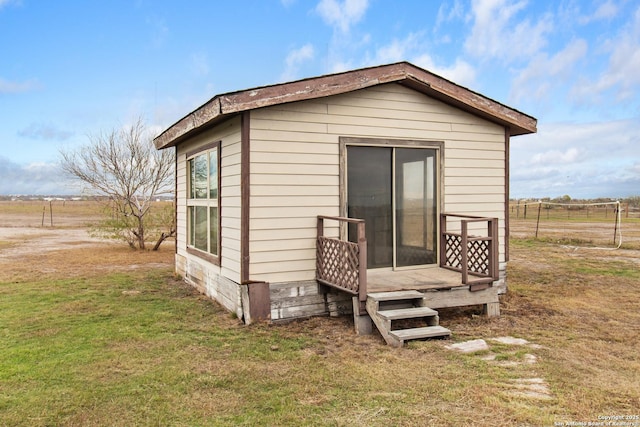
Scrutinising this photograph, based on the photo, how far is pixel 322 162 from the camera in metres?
5.59

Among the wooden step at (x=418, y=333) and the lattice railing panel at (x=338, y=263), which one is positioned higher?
the lattice railing panel at (x=338, y=263)

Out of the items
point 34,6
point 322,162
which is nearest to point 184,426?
point 322,162

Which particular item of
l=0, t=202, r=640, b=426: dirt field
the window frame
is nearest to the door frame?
l=0, t=202, r=640, b=426: dirt field

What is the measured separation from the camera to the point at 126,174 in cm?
1354

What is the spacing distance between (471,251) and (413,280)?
1066 mm

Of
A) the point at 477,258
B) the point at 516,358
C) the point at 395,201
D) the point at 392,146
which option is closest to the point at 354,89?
the point at 392,146

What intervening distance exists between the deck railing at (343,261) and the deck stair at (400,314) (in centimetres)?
19

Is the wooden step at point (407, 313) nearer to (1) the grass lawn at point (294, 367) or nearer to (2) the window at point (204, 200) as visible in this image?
(1) the grass lawn at point (294, 367)

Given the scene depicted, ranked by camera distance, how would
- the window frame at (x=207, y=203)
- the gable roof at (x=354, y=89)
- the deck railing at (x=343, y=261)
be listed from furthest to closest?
1. the window frame at (x=207, y=203)
2. the gable roof at (x=354, y=89)
3. the deck railing at (x=343, y=261)

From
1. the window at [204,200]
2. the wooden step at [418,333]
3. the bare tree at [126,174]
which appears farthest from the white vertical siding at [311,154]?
the bare tree at [126,174]

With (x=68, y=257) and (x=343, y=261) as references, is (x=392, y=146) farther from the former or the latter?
(x=68, y=257)

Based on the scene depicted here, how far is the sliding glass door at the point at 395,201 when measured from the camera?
5852mm

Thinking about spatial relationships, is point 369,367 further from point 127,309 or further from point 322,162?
point 127,309

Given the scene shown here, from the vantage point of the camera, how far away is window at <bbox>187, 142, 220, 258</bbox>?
630 cm
